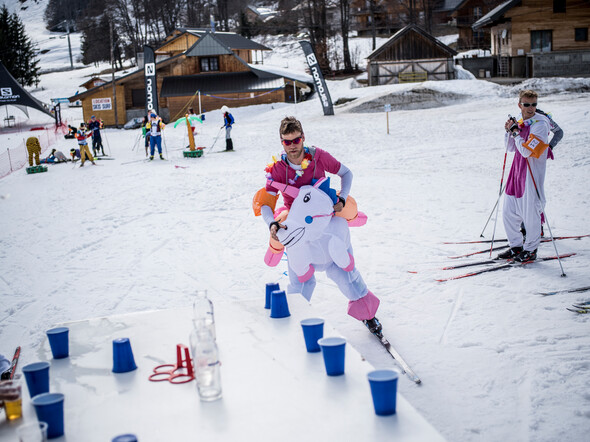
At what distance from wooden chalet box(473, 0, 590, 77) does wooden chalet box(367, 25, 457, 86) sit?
405cm

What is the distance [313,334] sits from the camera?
324cm

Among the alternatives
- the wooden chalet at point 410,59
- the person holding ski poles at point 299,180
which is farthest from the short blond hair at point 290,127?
the wooden chalet at point 410,59

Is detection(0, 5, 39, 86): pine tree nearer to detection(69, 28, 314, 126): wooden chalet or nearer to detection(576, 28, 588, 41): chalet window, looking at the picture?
detection(69, 28, 314, 126): wooden chalet

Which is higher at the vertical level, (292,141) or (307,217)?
(292,141)

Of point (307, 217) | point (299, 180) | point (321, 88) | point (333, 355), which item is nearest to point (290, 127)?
point (299, 180)

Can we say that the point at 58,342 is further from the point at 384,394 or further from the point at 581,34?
the point at 581,34

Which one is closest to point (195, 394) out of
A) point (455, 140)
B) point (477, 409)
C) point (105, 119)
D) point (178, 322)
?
point (178, 322)

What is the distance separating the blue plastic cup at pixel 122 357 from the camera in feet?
10.4

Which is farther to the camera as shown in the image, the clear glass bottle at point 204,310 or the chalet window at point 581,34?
the chalet window at point 581,34

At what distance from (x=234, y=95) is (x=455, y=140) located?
2393cm

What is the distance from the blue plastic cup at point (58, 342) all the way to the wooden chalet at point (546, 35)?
120ft

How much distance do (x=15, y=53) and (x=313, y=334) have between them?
68.8 meters

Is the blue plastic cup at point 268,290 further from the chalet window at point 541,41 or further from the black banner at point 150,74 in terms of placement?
the chalet window at point 541,41

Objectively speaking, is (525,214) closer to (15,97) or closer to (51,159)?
(51,159)
